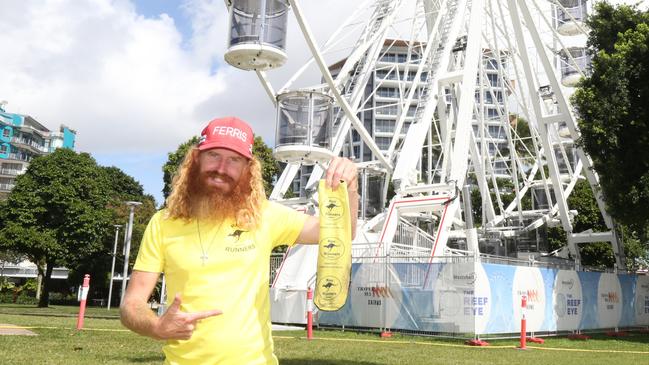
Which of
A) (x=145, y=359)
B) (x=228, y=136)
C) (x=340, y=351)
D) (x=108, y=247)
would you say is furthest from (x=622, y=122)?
(x=108, y=247)

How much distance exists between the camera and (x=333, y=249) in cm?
272

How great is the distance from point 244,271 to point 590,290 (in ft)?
72.1

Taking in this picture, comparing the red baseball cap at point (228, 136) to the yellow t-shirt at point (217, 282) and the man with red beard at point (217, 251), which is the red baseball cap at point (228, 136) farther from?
the yellow t-shirt at point (217, 282)

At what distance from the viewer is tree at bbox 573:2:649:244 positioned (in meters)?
20.6

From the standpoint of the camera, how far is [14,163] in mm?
95562

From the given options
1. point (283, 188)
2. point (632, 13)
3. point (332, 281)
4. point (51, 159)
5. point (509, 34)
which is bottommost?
point (332, 281)

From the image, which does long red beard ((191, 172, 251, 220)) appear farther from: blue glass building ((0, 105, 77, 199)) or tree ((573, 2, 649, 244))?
blue glass building ((0, 105, 77, 199))

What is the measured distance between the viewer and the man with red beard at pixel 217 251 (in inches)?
96.7

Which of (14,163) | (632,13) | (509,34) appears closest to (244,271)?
(632,13)

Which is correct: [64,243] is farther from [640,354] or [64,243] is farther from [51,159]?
[640,354]

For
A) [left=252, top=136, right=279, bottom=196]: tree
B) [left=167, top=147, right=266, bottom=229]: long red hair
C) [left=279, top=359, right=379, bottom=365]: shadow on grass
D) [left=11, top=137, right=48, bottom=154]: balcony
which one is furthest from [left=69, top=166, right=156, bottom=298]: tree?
[left=11, top=137, right=48, bottom=154]: balcony

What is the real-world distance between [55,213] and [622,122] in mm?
32589

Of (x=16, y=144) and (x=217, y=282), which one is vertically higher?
(x=16, y=144)

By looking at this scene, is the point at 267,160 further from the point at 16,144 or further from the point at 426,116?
the point at 16,144
